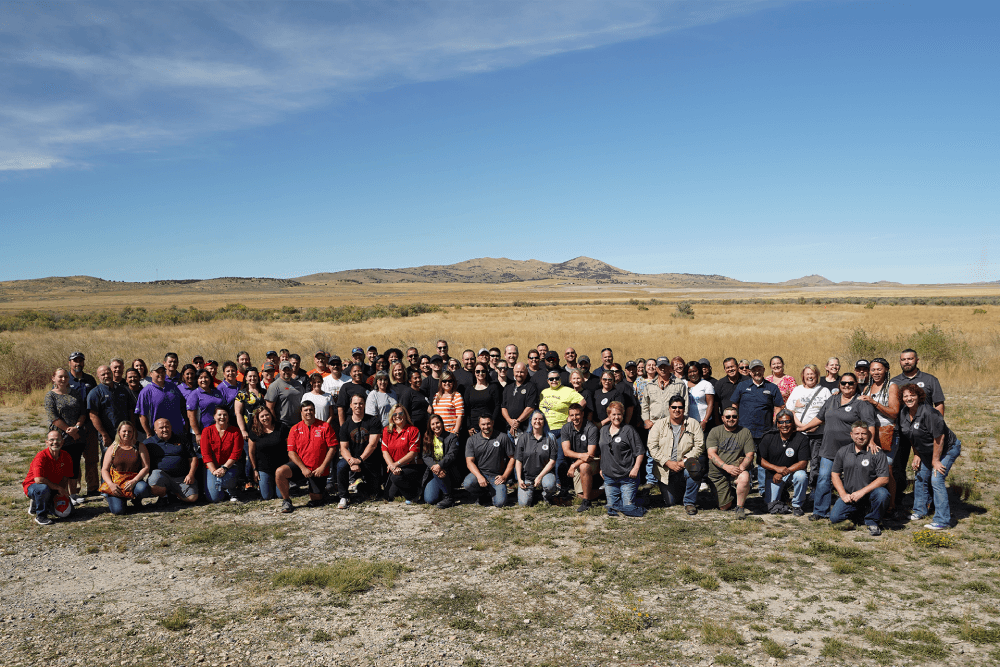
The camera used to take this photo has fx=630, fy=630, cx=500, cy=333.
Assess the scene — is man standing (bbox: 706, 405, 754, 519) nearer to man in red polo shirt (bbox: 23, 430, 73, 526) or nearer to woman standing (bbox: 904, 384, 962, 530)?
woman standing (bbox: 904, 384, 962, 530)

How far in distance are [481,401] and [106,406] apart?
18.1ft

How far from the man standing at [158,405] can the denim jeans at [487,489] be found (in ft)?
14.4

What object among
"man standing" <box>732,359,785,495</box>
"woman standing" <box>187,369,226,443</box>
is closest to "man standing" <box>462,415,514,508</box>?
"man standing" <box>732,359,785,495</box>

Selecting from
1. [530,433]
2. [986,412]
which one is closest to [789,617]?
[530,433]

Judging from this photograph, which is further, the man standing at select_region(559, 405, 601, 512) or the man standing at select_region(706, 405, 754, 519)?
the man standing at select_region(559, 405, 601, 512)

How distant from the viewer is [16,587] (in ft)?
21.0

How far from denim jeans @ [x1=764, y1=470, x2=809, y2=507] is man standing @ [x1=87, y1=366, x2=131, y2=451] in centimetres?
932

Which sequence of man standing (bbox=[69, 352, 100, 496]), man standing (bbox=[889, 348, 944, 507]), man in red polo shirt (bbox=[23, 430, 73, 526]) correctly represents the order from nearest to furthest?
man standing (bbox=[889, 348, 944, 507]) → man in red polo shirt (bbox=[23, 430, 73, 526]) → man standing (bbox=[69, 352, 100, 496])

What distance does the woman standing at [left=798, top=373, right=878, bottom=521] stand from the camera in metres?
8.05

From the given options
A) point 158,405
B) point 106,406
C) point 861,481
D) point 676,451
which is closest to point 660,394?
point 676,451

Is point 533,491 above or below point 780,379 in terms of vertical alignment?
below

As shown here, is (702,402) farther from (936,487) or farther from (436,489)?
(436,489)

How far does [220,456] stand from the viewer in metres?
9.13

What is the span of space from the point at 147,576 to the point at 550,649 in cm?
441
